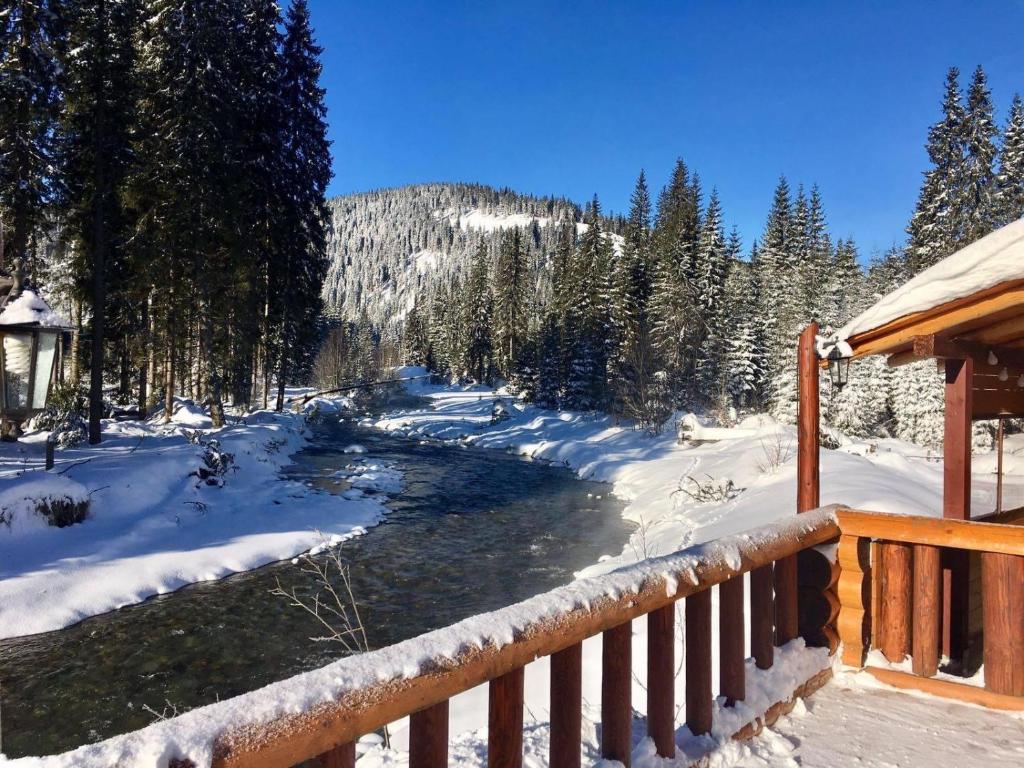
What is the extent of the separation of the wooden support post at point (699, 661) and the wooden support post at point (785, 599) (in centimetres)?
97

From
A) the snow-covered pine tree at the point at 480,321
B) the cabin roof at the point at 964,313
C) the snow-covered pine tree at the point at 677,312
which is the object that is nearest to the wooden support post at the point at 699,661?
the cabin roof at the point at 964,313

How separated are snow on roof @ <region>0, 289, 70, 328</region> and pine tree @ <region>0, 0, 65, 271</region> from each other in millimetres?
13852

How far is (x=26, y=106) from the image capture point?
13.9 metres

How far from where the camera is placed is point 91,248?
1736 cm

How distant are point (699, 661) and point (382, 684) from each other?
1.82m

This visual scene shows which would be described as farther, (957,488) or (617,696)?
(957,488)

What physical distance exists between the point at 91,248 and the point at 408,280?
585ft

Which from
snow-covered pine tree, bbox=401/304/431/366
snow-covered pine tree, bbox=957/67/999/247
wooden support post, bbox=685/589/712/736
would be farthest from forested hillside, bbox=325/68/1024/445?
snow-covered pine tree, bbox=401/304/431/366

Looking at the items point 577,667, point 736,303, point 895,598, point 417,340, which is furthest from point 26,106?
point 417,340

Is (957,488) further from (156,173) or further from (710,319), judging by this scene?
(710,319)

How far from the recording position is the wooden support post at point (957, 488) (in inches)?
160

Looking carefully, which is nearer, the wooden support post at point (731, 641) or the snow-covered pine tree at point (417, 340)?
the wooden support post at point (731, 641)

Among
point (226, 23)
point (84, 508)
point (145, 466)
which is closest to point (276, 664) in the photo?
point (84, 508)

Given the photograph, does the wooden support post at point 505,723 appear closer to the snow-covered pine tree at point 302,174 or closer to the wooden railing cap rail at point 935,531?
the wooden railing cap rail at point 935,531
